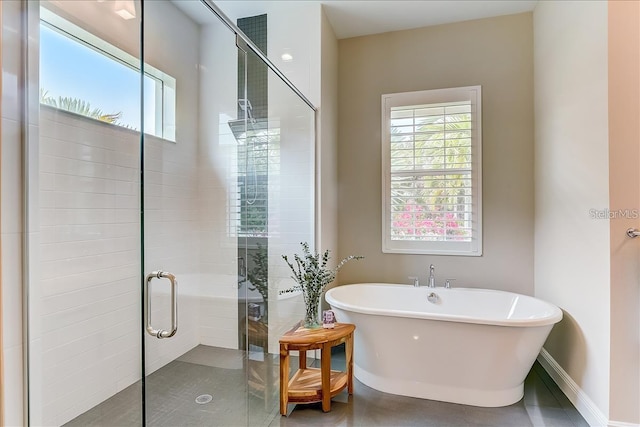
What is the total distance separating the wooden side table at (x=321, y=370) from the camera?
6.84ft

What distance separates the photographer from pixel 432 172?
10.5ft

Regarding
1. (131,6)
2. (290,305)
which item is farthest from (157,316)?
(131,6)

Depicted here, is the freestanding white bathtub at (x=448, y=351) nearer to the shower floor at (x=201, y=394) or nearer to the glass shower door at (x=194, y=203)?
the shower floor at (x=201, y=394)

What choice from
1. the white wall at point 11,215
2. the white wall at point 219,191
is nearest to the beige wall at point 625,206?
the white wall at point 219,191

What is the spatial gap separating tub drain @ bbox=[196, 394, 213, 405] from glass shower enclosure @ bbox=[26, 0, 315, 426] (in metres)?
0.01

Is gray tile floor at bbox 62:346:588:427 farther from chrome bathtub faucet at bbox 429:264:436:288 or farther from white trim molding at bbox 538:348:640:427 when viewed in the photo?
chrome bathtub faucet at bbox 429:264:436:288

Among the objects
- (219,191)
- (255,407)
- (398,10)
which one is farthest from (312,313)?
(398,10)

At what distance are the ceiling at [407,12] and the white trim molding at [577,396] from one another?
2938 mm

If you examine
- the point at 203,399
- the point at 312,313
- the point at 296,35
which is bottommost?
the point at 203,399

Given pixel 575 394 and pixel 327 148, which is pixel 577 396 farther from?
pixel 327 148

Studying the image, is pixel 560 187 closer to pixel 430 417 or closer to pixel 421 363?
pixel 421 363

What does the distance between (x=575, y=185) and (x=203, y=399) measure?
2.69 m

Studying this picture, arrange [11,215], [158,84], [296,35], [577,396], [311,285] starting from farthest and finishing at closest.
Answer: [296,35] < [311,285] < [158,84] < [577,396] < [11,215]

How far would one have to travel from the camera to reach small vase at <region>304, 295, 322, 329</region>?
2333 mm
